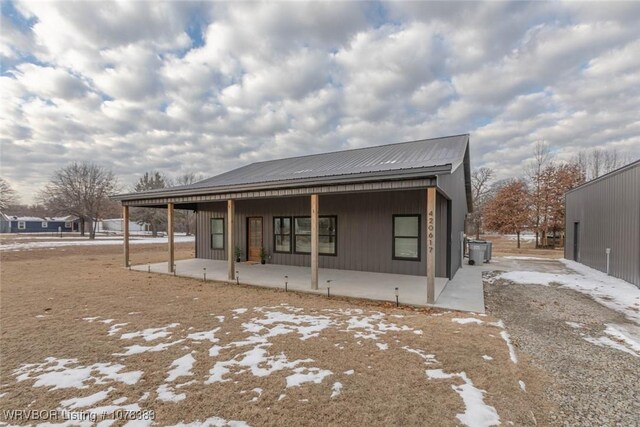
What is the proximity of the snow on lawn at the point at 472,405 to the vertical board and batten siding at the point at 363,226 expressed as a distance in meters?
5.87

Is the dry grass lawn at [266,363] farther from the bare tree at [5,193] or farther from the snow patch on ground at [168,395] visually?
the bare tree at [5,193]

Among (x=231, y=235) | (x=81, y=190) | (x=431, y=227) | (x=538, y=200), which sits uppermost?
(x=81, y=190)

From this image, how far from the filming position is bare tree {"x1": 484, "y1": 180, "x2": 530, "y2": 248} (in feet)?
72.5

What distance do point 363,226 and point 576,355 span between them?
6275mm

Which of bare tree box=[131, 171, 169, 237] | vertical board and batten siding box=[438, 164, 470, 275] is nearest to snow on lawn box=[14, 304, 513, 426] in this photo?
vertical board and batten siding box=[438, 164, 470, 275]

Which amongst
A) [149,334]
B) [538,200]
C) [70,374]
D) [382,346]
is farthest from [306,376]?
[538,200]

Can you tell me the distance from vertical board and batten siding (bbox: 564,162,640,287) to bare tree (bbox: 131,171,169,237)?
40173 millimetres

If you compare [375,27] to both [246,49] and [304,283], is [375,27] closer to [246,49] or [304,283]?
[246,49]

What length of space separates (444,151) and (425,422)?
29.4ft

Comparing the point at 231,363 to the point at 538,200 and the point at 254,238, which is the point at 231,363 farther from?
the point at 538,200

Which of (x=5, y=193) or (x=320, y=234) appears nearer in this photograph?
(x=320, y=234)

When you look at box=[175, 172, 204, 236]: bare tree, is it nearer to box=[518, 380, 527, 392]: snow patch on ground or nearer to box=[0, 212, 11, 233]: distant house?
box=[0, 212, 11, 233]: distant house

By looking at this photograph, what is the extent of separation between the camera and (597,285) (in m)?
8.04

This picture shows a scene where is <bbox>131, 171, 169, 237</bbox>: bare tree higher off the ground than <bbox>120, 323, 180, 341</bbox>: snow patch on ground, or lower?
higher
